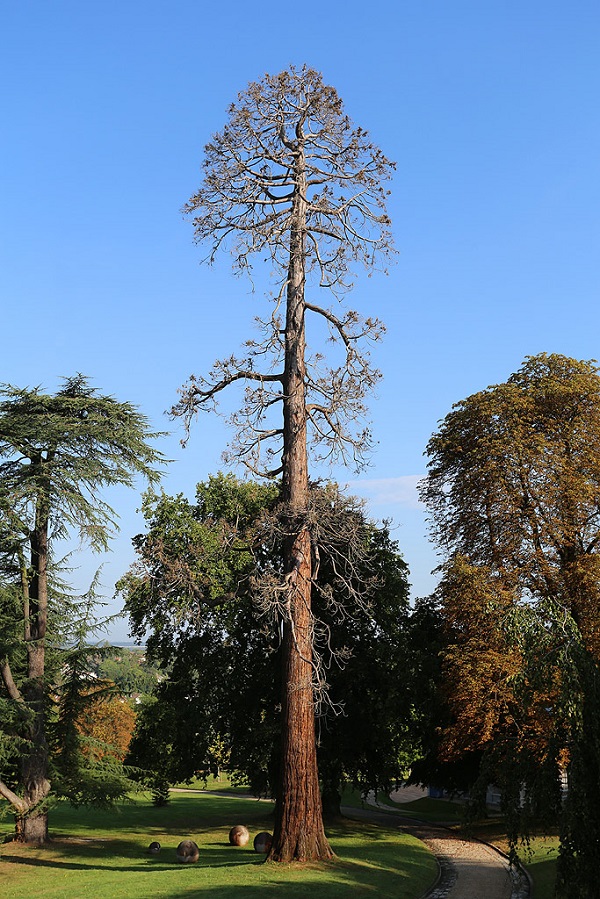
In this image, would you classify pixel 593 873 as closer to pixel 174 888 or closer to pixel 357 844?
pixel 174 888

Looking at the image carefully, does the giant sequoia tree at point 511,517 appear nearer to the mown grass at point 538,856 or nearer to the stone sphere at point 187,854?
the mown grass at point 538,856

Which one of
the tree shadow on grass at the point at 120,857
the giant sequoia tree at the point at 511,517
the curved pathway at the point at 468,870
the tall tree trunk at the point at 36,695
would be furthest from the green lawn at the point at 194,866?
the giant sequoia tree at the point at 511,517

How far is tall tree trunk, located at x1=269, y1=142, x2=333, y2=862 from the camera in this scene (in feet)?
57.4

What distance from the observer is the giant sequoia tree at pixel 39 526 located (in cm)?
2542

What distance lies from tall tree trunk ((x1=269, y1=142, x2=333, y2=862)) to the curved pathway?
3.09 m

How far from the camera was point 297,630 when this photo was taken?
18.3 meters

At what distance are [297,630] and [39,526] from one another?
12.1 meters

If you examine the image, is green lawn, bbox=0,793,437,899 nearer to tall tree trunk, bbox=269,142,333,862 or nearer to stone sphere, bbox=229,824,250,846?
stone sphere, bbox=229,824,250,846

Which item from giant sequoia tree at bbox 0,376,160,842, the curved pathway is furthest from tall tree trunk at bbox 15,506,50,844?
the curved pathway

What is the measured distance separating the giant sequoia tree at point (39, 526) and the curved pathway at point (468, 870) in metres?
11.8

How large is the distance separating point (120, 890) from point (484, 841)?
14635 mm

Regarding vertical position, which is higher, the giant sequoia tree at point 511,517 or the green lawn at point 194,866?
the giant sequoia tree at point 511,517

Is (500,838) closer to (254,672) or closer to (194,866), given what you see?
(254,672)

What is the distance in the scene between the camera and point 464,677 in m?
25.6
